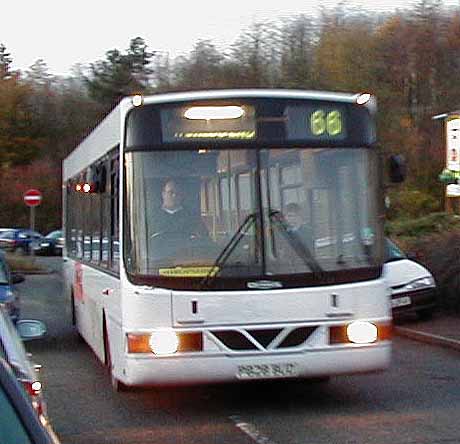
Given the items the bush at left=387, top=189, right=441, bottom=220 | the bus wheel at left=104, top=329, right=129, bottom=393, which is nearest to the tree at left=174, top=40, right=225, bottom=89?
the bush at left=387, top=189, right=441, bottom=220

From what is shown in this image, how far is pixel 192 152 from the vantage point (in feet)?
36.7

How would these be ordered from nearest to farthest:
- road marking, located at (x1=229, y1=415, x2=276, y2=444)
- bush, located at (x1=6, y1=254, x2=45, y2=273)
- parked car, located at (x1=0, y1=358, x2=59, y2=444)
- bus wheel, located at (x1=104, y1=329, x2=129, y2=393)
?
1. parked car, located at (x1=0, y1=358, x2=59, y2=444)
2. road marking, located at (x1=229, y1=415, x2=276, y2=444)
3. bus wheel, located at (x1=104, y1=329, x2=129, y2=393)
4. bush, located at (x1=6, y1=254, x2=45, y2=273)

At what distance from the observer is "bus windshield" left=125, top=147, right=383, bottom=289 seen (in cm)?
1093

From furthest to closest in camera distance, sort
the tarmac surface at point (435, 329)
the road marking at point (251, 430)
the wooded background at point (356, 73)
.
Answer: the wooded background at point (356, 73), the tarmac surface at point (435, 329), the road marking at point (251, 430)

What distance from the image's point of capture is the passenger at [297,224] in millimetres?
11086

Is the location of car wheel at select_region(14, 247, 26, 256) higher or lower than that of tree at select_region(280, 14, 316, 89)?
lower

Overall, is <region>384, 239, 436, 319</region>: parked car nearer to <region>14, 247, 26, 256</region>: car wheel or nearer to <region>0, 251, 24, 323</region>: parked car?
<region>0, 251, 24, 323</region>: parked car

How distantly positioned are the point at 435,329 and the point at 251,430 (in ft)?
29.6

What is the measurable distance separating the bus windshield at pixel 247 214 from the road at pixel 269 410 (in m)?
1.34

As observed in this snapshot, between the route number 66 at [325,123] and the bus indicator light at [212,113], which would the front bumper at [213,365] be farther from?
the bus indicator light at [212,113]

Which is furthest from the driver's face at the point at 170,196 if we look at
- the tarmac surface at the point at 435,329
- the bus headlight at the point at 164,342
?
the tarmac surface at the point at 435,329

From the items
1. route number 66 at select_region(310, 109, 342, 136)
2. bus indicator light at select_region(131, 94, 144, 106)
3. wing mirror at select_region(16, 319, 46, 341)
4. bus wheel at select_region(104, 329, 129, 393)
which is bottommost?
bus wheel at select_region(104, 329, 129, 393)

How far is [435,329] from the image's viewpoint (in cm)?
1898

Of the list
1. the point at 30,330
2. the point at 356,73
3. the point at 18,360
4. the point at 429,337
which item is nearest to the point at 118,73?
the point at 356,73
